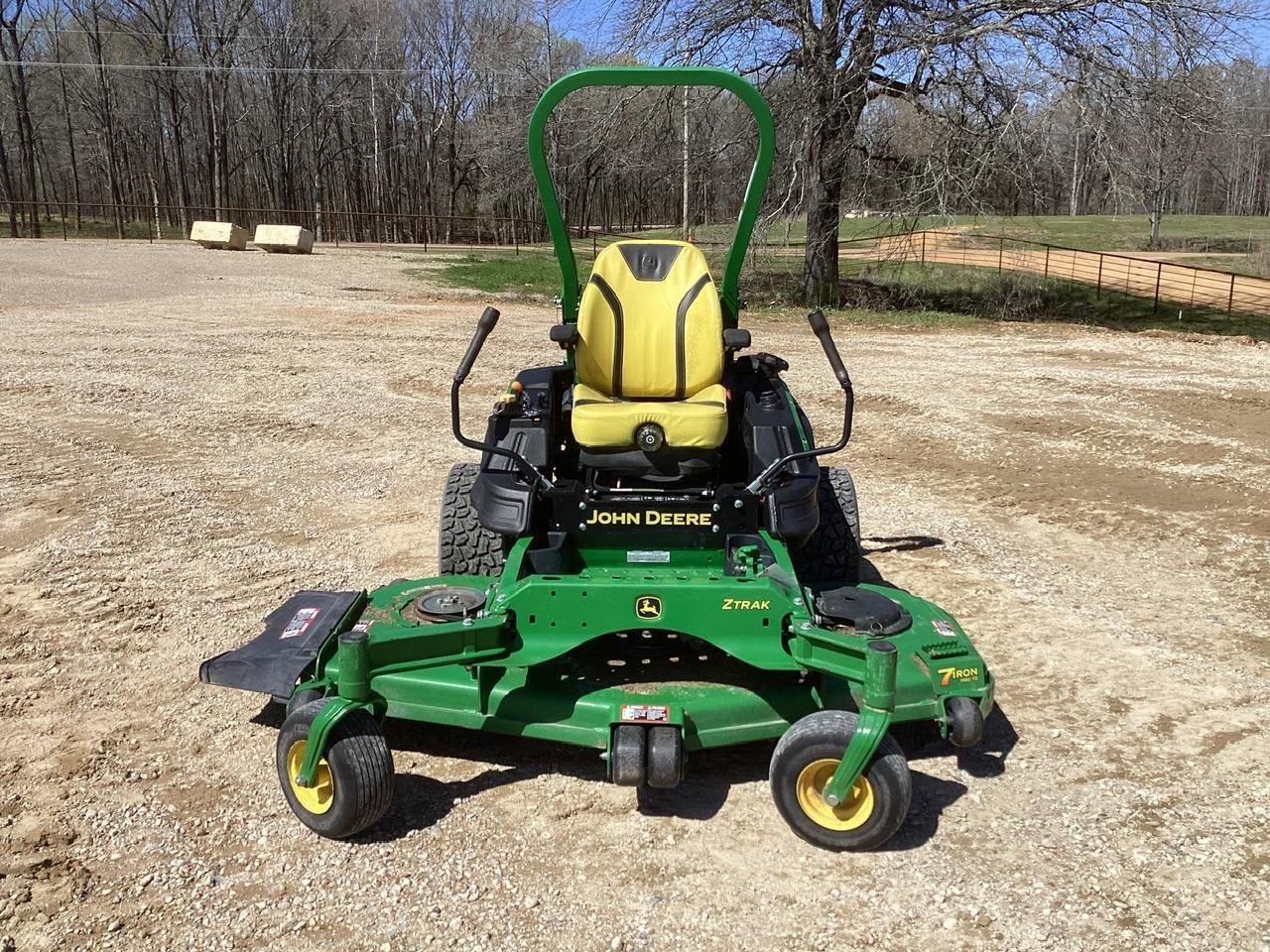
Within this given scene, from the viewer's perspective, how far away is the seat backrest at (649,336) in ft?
15.1

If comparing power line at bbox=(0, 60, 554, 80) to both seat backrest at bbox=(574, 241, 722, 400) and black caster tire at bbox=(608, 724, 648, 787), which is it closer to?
seat backrest at bbox=(574, 241, 722, 400)

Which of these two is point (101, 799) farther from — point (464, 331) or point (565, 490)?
point (464, 331)

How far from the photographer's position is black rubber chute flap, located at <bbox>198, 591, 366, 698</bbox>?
3.48m

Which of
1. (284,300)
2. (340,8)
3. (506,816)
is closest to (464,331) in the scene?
(284,300)

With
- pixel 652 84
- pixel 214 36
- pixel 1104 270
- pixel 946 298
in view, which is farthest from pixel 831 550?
pixel 214 36

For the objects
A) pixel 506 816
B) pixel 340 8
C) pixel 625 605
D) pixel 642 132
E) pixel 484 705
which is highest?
pixel 340 8

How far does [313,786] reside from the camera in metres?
3.07

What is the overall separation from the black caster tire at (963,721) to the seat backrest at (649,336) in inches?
72.8

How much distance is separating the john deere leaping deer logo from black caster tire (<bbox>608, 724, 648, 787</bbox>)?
1.23 ft

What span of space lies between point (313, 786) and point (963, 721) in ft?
6.42

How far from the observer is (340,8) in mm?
48375

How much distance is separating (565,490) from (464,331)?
10.7 meters

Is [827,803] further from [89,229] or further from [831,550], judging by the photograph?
[89,229]

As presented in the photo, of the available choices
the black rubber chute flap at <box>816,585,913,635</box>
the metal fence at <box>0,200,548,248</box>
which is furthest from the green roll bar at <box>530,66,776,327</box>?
the metal fence at <box>0,200,548,248</box>
